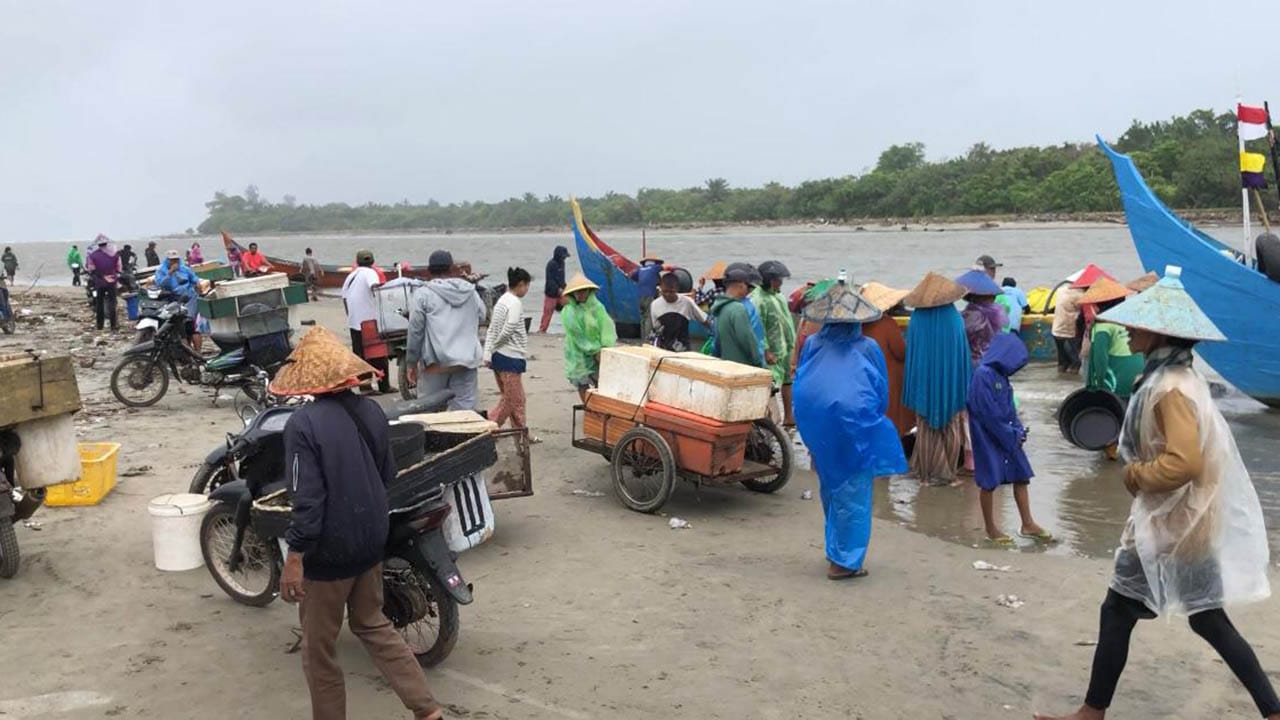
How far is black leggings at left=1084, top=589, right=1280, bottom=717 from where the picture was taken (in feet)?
11.6

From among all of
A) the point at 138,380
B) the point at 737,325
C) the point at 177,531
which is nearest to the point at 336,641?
the point at 177,531

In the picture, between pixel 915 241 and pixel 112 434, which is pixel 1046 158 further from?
pixel 112 434

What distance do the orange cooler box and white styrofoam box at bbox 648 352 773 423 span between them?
7 centimetres

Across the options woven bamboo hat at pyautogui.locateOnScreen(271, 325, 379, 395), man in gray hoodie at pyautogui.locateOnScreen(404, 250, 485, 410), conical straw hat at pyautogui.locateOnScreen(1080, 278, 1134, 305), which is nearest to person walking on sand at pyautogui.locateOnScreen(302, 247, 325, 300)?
man in gray hoodie at pyautogui.locateOnScreen(404, 250, 485, 410)

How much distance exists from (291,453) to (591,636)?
1.99 meters

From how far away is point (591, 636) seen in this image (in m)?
4.92

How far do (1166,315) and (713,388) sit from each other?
336 centimetres

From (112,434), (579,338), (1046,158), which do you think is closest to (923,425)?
(579,338)

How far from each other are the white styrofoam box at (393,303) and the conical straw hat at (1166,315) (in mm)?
8279

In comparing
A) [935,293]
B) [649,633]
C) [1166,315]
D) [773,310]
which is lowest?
[649,633]

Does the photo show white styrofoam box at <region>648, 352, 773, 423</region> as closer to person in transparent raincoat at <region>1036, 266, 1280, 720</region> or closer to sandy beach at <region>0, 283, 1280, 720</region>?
sandy beach at <region>0, 283, 1280, 720</region>

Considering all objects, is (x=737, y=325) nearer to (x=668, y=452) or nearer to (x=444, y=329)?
(x=668, y=452)

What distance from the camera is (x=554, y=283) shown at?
1773 centimetres

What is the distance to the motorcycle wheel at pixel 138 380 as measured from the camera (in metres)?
10.6
